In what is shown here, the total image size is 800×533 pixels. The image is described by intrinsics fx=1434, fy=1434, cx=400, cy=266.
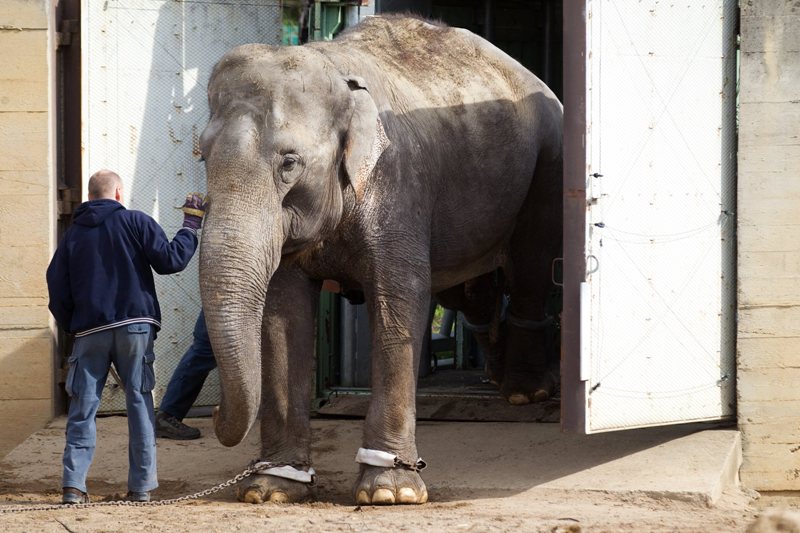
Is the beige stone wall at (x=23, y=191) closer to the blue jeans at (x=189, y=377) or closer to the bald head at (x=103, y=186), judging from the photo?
the blue jeans at (x=189, y=377)

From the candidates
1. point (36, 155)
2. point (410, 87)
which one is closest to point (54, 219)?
point (36, 155)

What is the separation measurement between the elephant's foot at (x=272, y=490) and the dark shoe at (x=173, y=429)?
154 cm

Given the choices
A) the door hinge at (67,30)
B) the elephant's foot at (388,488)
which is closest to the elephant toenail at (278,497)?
the elephant's foot at (388,488)

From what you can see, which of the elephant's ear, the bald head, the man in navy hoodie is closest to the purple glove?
the man in navy hoodie

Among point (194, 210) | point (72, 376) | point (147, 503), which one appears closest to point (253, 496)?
point (147, 503)

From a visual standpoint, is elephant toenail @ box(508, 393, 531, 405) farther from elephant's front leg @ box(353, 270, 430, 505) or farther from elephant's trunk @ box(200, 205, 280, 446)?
elephant's trunk @ box(200, 205, 280, 446)

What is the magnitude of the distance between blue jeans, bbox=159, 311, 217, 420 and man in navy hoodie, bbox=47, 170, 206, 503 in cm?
165

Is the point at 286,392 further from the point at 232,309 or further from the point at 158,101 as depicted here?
the point at 158,101

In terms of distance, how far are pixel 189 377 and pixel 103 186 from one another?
197 cm

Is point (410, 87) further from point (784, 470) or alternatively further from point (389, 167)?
point (784, 470)

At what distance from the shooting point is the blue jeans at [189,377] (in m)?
8.61

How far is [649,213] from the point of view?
24.3 ft

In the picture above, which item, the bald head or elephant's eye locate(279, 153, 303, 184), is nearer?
elephant's eye locate(279, 153, 303, 184)

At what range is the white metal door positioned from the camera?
29.9 feet
